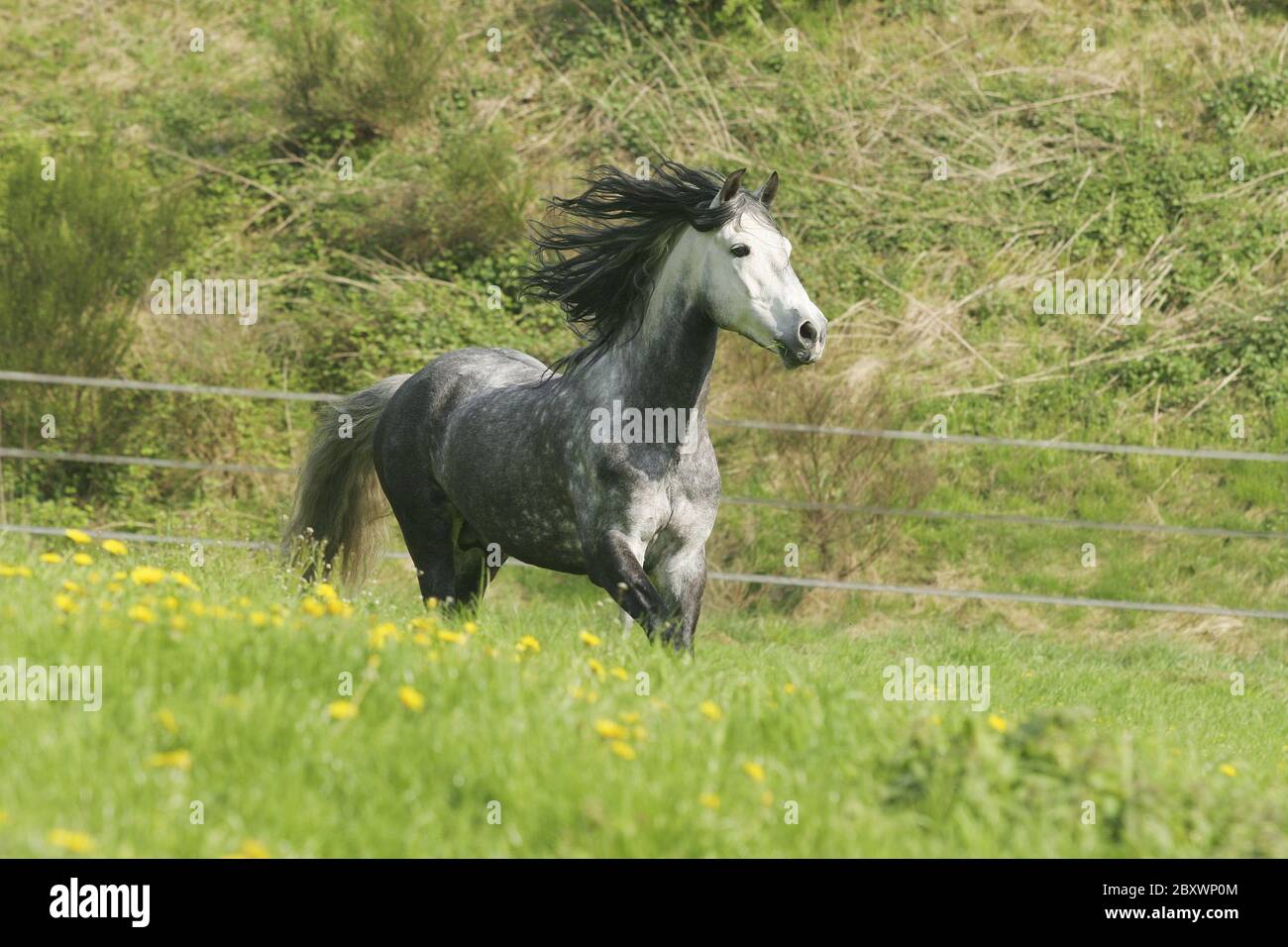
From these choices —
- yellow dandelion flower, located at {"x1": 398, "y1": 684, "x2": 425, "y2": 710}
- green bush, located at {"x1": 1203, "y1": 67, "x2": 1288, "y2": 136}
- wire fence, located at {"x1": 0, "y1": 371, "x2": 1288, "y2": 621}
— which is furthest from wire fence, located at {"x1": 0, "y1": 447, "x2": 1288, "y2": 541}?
yellow dandelion flower, located at {"x1": 398, "y1": 684, "x2": 425, "y2": 710}

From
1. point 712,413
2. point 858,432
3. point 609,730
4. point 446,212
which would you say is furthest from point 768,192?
point 446,212

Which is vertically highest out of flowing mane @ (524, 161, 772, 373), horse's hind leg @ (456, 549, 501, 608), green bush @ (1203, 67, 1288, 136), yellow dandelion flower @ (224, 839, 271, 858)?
green bush @ (1203, 67, 1288, 136)

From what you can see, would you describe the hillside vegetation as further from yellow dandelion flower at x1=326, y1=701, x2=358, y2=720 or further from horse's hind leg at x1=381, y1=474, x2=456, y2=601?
yellow dandelion flower at x1=326, y1=701, x2=358, y2=720

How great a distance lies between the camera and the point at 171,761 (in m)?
3.59

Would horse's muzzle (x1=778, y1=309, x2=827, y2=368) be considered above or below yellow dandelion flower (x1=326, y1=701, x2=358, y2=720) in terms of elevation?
above

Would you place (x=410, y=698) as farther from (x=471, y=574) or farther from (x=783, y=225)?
(x=783, y=225)

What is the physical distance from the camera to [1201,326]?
13.2m

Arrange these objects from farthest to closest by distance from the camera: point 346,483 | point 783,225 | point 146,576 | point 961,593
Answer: point 783,225 → point 961,593 → point 346,483 → point 146,576

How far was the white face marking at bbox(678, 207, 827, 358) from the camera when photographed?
595 cm

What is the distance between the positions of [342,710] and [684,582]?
2.59m

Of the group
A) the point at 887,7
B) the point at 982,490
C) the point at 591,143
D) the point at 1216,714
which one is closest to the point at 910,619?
the point at 982,490

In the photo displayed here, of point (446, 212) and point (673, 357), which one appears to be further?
point (446, 212)

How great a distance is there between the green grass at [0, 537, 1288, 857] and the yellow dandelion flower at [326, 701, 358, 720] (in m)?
0.04

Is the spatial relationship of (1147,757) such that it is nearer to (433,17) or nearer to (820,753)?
(820,753)
